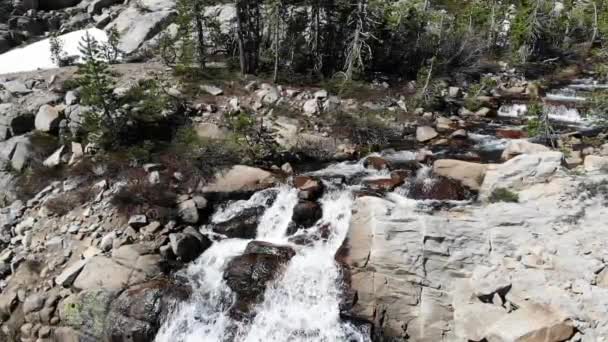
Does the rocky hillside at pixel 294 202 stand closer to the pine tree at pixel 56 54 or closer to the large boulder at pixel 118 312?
the large boulder at pixel 118 312

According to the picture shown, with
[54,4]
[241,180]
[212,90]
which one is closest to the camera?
[241,180]

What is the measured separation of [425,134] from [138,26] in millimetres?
19802

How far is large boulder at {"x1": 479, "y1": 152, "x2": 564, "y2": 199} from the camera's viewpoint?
11180mm

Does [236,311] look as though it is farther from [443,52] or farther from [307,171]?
[443,52]

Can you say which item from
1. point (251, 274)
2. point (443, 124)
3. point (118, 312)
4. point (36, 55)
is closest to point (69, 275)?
point (118, 312)

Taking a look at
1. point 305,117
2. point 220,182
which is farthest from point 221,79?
point 220,182

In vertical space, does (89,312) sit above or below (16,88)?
below

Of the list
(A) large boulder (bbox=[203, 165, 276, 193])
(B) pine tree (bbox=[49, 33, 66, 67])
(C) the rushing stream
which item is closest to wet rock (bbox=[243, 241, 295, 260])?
(C) the rushing stream

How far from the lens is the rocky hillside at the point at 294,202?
376 inches

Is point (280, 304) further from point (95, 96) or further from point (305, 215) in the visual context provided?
point (95, 96)

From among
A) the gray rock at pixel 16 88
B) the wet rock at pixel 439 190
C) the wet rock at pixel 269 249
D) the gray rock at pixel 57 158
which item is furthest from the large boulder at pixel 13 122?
the wet rock at pixel 439 190

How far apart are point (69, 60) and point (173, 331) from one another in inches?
837

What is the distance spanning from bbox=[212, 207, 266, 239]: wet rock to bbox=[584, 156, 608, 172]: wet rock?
9.12 metres

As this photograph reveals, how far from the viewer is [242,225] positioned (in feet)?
42.8
